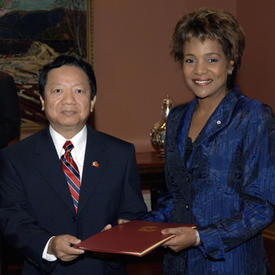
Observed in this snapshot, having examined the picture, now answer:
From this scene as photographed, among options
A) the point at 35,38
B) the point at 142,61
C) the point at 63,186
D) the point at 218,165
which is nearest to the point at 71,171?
the point at 63,186

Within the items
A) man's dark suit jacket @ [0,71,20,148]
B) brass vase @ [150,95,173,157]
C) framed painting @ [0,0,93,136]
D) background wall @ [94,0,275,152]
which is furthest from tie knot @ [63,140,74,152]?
background wall @ [94,0,275,152]

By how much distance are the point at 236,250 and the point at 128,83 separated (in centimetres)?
323

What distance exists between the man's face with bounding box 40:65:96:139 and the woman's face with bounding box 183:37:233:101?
436mm

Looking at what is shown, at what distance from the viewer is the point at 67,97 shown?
1.95m

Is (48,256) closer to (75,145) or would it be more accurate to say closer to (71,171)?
(71,171)

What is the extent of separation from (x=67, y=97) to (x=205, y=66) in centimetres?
57

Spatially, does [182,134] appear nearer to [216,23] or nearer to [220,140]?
[220,140]

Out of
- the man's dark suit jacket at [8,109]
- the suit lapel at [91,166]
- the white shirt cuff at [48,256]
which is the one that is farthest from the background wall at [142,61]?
the white shirt cuff at [48,256]

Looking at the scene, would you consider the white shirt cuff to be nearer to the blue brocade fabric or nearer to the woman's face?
the blue brocade fabric

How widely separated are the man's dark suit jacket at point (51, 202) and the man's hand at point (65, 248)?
0.25ft

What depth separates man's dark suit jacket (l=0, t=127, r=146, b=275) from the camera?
75.0 inches

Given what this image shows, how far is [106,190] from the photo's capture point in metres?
2.02

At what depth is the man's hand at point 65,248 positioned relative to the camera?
1.74 m

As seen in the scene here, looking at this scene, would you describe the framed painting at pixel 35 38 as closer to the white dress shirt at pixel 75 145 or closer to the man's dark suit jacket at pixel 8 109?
the man's dark suit jacket at pixel 8 109
